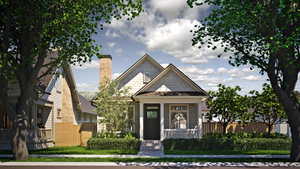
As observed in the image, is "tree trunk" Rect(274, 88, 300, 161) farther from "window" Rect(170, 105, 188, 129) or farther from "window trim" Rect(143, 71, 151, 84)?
"window trim" Rect(143, 71, 151, 84)

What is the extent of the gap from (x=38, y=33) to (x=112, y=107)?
9.23m

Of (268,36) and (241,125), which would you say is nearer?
(268,36)

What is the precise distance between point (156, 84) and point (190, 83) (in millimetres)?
2635

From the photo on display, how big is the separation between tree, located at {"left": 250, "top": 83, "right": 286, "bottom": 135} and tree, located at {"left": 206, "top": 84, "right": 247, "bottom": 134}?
3.53 ft

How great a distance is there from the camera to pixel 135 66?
29.0 meters

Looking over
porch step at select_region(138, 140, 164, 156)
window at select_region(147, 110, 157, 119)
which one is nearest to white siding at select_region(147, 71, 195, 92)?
window at select_region(147, 110, 157, 119)

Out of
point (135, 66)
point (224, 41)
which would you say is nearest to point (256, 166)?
point (224, 41)

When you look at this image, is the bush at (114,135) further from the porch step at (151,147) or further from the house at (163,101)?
the porch step at (151,147)

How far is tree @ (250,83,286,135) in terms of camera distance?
81.5 ft

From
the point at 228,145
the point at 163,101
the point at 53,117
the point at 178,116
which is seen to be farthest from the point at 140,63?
the point at 228,145

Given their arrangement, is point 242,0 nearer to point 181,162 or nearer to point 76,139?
point 181,162

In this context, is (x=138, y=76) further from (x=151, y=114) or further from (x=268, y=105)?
(x=268, y=105)

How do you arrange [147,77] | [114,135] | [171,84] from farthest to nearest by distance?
1. [147,77]
2. [171,84]
3. [114,135]

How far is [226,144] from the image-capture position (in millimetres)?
22781
